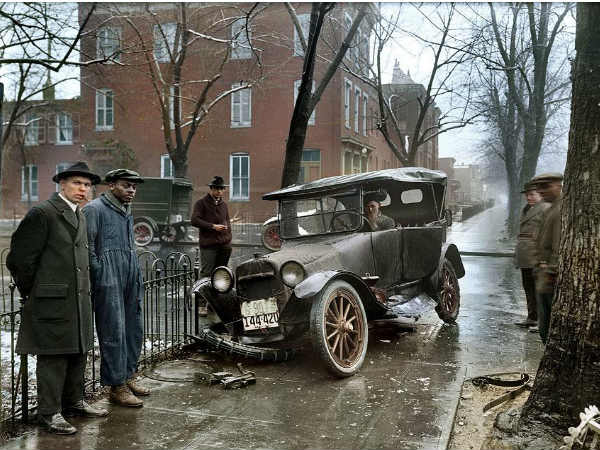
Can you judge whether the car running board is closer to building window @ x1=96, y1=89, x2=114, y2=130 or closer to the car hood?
the car hood

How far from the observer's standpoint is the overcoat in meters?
3.92

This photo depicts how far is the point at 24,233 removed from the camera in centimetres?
393

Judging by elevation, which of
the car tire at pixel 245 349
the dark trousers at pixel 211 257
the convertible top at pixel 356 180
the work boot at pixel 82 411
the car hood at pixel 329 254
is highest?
the convertible top at pixel 356 180

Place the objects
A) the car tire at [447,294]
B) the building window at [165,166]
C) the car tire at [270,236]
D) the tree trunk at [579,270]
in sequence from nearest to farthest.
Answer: the tree trunk at [579,270]
the car tire at [447,294]
the car tire at [270,236]
the building window at [165,166]

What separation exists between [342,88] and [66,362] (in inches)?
1066

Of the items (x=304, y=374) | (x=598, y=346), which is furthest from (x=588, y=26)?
(x=304, y=374)

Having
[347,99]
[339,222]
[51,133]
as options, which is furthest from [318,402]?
[51,133]

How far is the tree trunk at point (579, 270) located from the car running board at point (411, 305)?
8.88 feet

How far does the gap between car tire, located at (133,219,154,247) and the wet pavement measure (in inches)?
561

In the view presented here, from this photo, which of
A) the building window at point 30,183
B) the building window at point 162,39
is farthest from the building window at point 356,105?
the building window at point 30,183

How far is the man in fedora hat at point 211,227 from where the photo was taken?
333 inches

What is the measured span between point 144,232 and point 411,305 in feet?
49.2

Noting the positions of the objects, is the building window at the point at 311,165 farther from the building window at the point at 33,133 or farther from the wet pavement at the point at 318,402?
the wet pavement at the point at 318,402

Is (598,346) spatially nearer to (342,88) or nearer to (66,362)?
(66,362)
